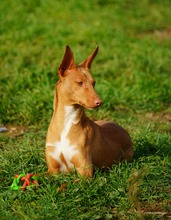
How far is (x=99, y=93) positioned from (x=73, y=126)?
270 cm

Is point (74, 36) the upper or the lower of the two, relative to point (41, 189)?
upper

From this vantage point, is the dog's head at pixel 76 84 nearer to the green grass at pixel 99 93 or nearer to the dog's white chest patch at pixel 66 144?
the dog's white chest patch at pixel 66 144

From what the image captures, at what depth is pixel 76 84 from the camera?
4812 millimetres

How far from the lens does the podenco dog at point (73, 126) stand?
15.8 ft

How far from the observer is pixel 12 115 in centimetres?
710

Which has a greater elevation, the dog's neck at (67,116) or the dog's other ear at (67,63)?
the dog's other ear at (67,63)

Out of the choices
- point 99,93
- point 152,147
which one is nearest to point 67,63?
point 152,147

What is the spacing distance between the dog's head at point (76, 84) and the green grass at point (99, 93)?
25.1 inches

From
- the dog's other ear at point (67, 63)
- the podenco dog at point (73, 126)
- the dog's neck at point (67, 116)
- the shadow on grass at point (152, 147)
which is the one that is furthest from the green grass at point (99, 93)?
the dog's other ear at point (67, 63)

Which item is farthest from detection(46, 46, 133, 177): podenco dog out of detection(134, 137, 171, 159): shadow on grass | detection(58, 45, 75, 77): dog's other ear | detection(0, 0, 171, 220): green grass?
detection(134, 137, 171, 159): shadow on grass

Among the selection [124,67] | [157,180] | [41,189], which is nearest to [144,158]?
[157,180]

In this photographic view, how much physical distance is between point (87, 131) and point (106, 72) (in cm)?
340

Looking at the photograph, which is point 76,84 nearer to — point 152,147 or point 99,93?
point 152,147

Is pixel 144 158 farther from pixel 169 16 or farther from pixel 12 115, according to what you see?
pixel 169 16
